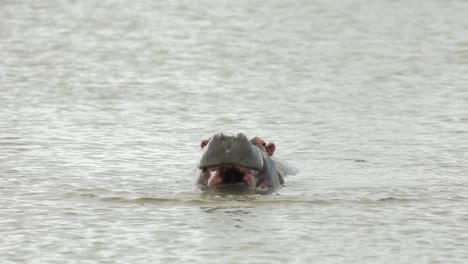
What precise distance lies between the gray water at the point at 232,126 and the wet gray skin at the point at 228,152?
0.30 m

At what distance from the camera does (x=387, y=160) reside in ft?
34.6

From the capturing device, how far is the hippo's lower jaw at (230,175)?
347 inches

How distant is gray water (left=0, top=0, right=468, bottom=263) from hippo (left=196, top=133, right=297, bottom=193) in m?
0.16

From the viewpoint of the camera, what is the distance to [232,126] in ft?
40.0

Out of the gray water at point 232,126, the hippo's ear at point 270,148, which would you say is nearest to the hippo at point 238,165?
the hippo's ear at point 270,148

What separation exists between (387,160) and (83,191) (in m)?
2.71

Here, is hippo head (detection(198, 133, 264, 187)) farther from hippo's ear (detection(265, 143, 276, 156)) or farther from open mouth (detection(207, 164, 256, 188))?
hippo's ear (detection(265, 143, 276, 156))

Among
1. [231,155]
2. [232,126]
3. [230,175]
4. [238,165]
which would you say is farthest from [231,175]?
[232,126]

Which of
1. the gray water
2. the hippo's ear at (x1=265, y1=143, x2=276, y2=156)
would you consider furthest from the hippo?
the gray water

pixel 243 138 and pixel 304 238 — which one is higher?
pixel 243 138

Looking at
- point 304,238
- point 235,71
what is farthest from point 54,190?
point 235,71

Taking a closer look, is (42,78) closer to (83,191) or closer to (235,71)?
(235,71)

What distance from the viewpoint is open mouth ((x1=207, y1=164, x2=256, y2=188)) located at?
8804 millimetres

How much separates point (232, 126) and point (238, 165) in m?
3.57
